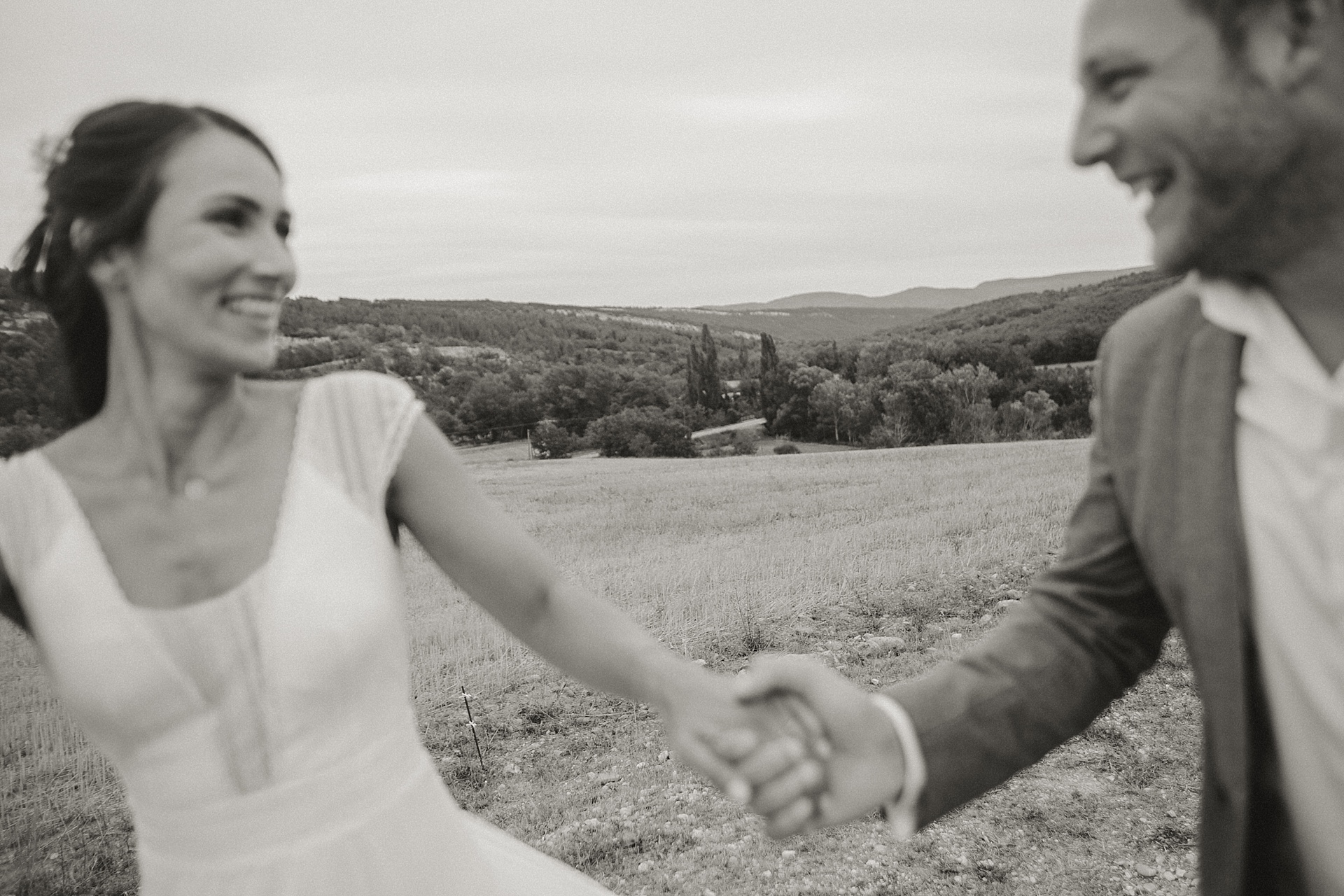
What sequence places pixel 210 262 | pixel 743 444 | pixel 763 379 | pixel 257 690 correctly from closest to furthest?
pixel 257 690, pixel 210 262, pixel 743 444, pixel 763 379

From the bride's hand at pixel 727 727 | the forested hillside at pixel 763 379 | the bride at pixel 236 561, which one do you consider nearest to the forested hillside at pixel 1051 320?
the forested hillside at pixel 763 379

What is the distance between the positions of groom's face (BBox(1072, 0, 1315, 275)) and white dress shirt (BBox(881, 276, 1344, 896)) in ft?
0.33

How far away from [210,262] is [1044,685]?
1.93 meters

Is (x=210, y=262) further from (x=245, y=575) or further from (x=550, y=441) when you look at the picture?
(x=550, y=441)

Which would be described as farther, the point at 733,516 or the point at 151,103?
the point at 733,516

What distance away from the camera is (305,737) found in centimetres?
203

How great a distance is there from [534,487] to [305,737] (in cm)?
3071

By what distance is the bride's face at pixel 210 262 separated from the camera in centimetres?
211

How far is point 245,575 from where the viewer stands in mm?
2062

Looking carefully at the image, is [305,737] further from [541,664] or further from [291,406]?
[541,664]

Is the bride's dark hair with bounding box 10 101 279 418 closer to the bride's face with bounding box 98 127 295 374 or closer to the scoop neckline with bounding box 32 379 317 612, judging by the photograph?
the bride's face with bounding box 98 127 295 374

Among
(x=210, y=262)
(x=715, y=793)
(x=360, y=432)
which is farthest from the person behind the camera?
(x=715, y=793)

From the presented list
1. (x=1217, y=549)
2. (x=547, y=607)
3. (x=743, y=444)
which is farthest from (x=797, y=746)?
(x=743, y=444)

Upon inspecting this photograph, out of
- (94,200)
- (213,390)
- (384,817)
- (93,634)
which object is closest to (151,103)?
(94,200)
